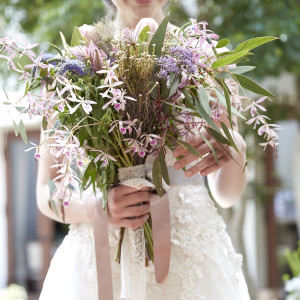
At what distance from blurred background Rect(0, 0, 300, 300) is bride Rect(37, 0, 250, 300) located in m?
0.29

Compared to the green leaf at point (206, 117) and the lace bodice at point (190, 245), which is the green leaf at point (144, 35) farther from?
the lace bodice at point (190, 245)

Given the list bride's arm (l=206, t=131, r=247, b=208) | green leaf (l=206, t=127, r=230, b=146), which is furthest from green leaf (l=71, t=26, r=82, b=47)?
bride's arm (l=206, t=131, r=247, b=208)

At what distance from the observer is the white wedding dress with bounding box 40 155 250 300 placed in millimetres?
1470

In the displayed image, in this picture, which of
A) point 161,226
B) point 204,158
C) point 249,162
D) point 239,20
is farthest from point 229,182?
point 249,162

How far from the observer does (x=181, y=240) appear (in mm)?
1492

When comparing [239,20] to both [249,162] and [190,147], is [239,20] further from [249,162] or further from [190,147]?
[190,147]

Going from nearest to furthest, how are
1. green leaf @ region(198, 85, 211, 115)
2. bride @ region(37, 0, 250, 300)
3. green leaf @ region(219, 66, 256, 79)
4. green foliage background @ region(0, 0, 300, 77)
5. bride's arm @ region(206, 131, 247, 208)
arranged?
green leaf @ region(198, 85, 211, 115)
green leaf @ region(219, 66, 256, 79)
bride @ region(37, 0, 250, 300)
bride's arm @ region(206, 131, 247, 208)
green foliage background @ region(0, 0, 300, 77)

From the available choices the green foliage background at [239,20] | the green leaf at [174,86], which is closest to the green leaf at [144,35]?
the green leaf at [174,86]

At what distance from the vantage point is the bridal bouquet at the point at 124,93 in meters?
1.21

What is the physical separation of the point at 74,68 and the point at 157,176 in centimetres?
30

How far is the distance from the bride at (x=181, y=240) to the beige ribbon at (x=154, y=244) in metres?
0.04

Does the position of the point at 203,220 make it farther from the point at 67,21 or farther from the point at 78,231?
the point at 67,21

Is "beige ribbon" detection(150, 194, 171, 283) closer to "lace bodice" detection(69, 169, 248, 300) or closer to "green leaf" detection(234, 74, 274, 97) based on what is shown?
"lace bodice" detection(69, 169, 248, 300)

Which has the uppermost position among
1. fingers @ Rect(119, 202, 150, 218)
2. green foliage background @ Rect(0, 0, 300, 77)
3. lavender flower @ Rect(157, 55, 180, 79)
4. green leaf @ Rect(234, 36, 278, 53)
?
green foliage background @ Rect(0, 0, 300, 77)
